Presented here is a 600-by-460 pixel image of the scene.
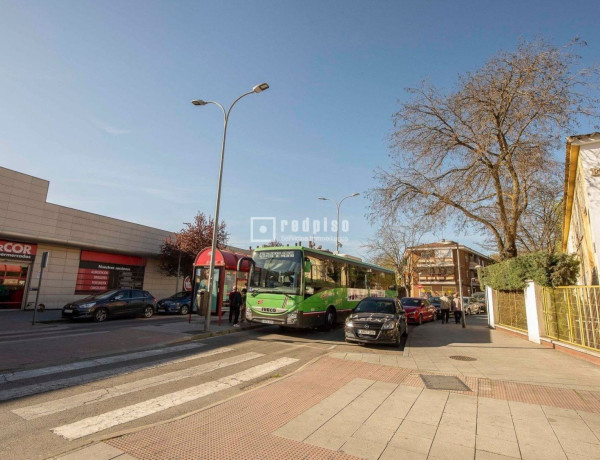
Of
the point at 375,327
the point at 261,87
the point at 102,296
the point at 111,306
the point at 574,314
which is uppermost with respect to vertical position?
the point at 261,87

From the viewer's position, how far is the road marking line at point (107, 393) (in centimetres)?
471

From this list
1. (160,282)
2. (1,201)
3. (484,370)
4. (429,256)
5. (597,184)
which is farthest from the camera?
(429,256)

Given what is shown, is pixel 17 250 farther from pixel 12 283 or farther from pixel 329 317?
pixel 329 317

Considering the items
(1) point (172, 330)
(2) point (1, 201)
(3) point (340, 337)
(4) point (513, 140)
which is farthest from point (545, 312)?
(2) point (1, 201)

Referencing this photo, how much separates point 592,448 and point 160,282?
28.1m

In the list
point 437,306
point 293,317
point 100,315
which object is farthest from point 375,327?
point 437,306

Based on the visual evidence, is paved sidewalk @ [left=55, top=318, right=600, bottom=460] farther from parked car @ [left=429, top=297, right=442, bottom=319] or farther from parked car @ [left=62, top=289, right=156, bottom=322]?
parked car @ [left=429, top=297, right=442, bottom=319]

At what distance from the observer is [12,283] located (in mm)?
18547

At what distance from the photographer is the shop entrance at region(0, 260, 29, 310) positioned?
18125 millimetres

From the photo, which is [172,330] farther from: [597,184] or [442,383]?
[597,184]

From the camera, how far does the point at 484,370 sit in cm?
766

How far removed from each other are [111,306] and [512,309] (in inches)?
750

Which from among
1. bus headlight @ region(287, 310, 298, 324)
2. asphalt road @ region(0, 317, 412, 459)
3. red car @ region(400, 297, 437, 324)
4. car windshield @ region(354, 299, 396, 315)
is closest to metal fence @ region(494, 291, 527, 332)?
red car @ region(400, 297, 437, 324)

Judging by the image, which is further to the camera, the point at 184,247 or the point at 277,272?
the point at 184,247
